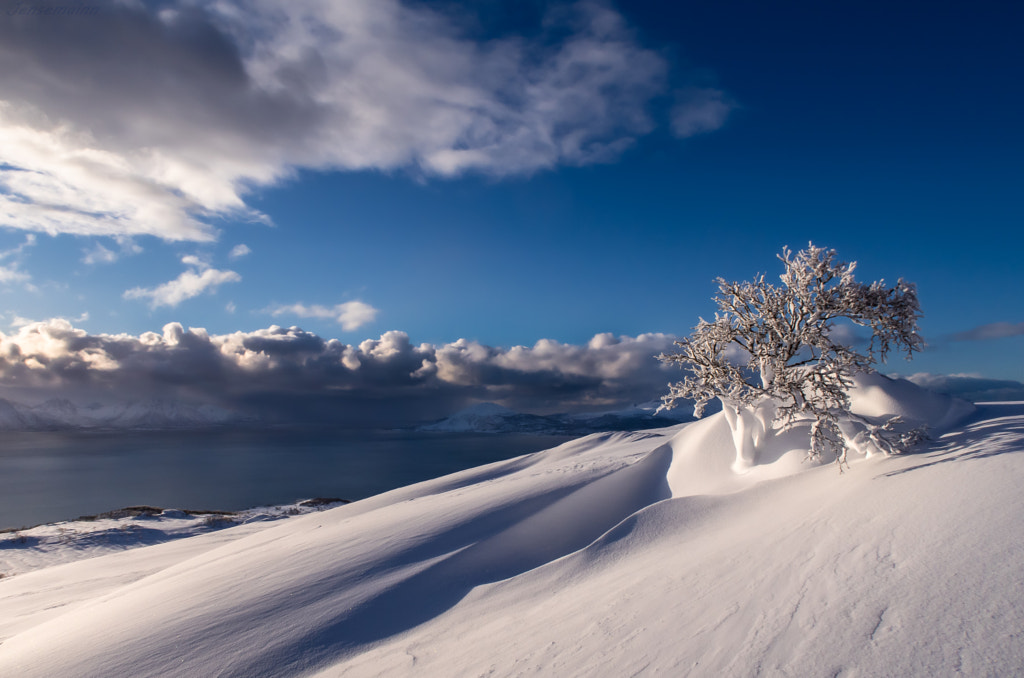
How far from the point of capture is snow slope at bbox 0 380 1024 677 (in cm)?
352

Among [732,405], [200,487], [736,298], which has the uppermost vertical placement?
[736,298]

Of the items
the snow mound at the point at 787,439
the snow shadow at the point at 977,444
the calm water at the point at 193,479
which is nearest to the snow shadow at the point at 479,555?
the snow mound at the point at 787,439

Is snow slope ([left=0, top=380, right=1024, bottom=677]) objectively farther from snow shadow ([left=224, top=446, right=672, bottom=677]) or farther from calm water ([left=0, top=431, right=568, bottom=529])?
calm water ([left=0, top=431, right=568, bottom=529])

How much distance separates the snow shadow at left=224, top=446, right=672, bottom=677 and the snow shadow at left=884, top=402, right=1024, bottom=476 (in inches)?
194

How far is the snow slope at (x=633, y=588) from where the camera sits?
11.5ft

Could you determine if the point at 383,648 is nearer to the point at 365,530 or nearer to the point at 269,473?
the point at 365,530

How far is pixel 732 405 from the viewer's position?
10328 millimetres

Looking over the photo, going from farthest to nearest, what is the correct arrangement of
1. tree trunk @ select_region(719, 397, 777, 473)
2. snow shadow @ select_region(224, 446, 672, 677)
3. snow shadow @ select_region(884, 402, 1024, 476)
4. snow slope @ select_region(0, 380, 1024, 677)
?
tree trunk @ select_region(719, 397, 777, 473) < snow shadow @ select_region(884, 402, 1024, 476) < snow shadow @ select_region(224, 446, 672, 677) < snow slope @ select_region(0, 380, 1024, 677)

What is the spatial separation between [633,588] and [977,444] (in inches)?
226

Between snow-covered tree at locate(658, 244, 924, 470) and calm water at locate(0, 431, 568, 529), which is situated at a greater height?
snow-covered tree at locate(658, 244, 924, 470)

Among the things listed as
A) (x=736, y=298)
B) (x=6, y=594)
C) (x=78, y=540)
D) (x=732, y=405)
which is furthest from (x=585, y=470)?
(x=78, y=540)

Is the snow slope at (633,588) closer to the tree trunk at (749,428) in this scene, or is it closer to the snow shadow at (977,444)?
the snow shadow at (977,444)

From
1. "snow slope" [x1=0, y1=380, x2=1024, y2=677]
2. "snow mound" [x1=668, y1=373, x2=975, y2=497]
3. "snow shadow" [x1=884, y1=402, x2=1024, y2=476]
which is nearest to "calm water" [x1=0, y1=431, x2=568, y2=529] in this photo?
"snow slope" [x1=0, y1=380, x2=1024, y2=677]

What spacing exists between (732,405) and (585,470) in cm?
374
